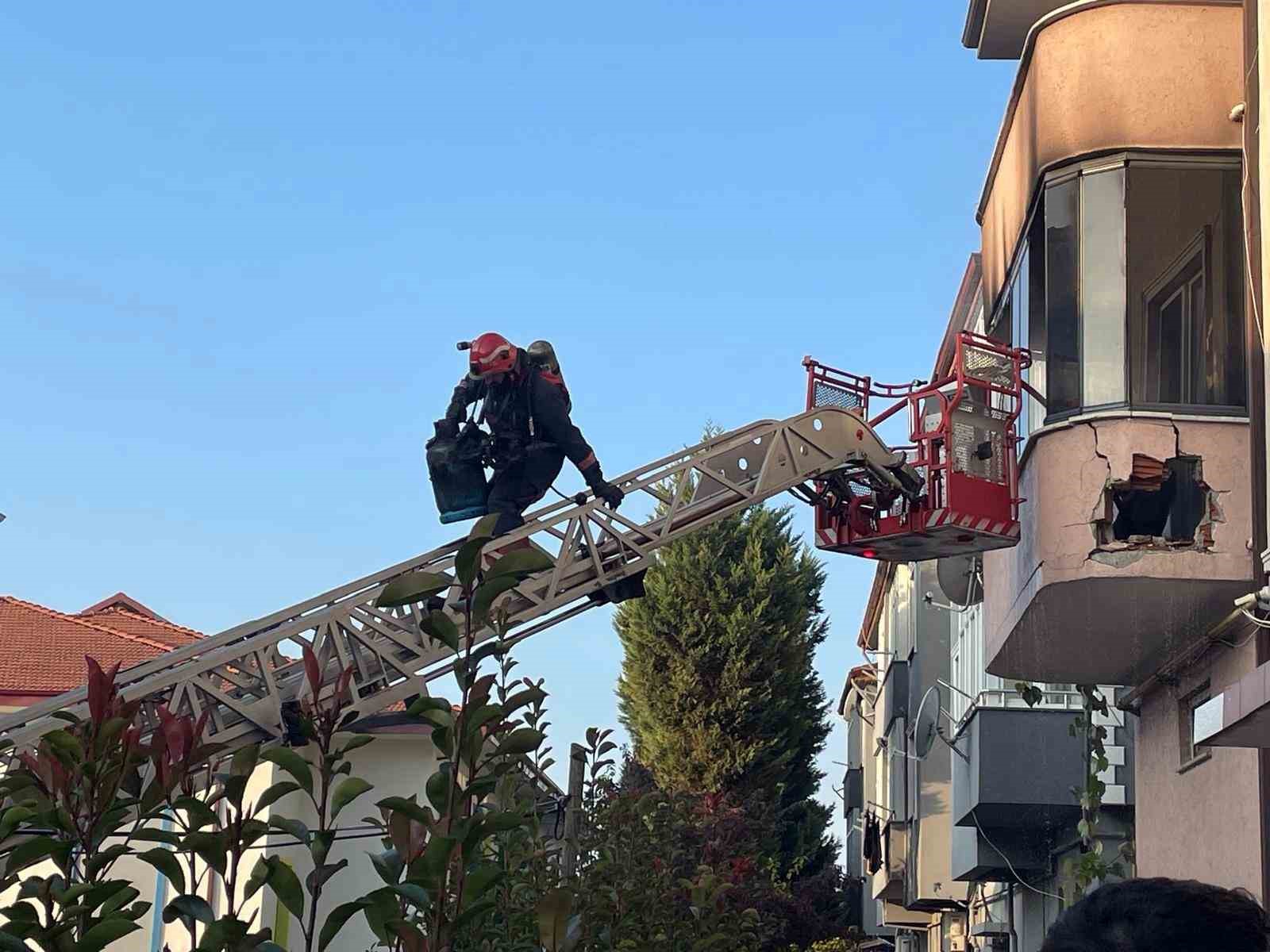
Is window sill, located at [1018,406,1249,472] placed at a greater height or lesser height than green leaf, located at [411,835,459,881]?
greater

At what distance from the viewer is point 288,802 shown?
19.5 meters

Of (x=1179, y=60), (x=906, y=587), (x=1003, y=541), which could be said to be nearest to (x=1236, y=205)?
(x=1179, y=60)

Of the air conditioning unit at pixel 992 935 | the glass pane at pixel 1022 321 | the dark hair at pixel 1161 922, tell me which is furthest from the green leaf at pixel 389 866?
the air conditioning unit at pixel 992 935

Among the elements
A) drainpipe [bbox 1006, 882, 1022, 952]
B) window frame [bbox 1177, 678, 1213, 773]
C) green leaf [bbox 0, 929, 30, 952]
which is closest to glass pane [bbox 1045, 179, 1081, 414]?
window frame [bbox 1177, 678, 1213, 773]

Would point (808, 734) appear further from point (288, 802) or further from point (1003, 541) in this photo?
point (1003, 541)

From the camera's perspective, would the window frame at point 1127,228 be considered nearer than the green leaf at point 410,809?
No

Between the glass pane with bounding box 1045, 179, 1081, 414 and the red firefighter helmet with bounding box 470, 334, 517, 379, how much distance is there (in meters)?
A: 3.75

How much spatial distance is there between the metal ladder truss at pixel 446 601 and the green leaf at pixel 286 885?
6.70 m

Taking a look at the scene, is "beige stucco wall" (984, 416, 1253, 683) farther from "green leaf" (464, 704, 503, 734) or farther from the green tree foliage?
the green tree foliage

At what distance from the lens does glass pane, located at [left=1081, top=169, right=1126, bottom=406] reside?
10398mm

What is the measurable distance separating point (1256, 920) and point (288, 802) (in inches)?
726

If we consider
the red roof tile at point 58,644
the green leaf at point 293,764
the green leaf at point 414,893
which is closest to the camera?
the green leaf at point 414,893

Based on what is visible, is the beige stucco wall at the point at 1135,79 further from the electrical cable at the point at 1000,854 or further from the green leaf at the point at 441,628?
the green leaf at the point at 441,628

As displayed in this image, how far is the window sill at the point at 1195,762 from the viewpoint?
10602 millimetres
